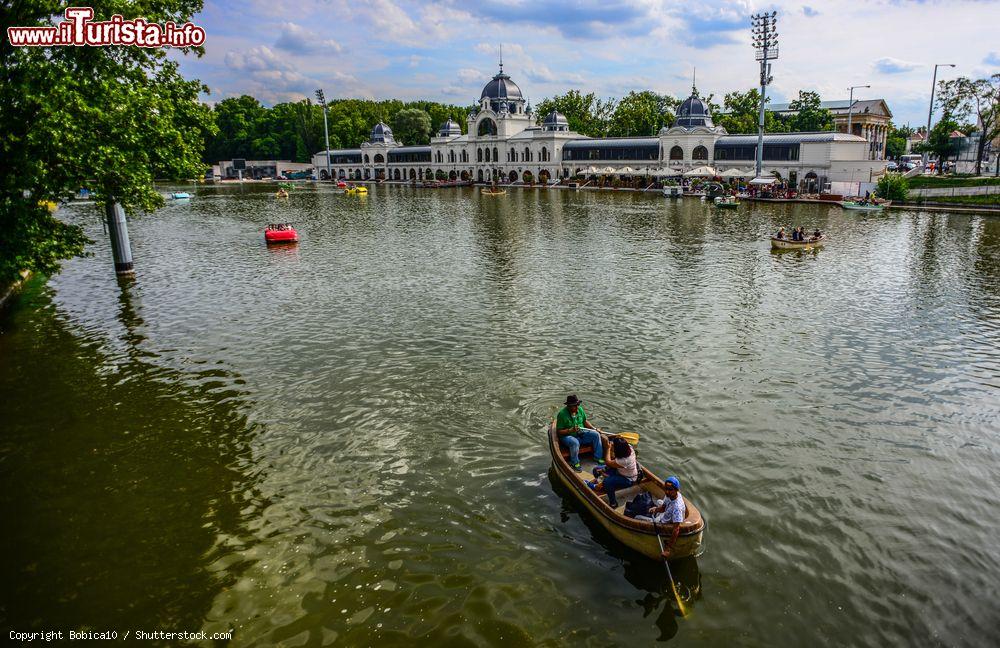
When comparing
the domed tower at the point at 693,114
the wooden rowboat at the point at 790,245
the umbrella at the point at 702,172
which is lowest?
the wooden rowboat at the point at 790,245

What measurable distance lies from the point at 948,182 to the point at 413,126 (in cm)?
12602

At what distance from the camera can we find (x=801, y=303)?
29.1 meters

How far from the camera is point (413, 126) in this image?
164m

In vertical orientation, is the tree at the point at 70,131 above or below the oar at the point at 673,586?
above

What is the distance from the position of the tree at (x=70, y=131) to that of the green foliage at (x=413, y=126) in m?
146

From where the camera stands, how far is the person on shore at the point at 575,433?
14055 millimetres

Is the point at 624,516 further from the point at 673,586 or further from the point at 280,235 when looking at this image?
the point at 280,235

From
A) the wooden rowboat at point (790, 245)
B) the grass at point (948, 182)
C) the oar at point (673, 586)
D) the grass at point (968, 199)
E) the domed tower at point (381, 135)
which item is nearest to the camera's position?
the oar at point (673, 586)

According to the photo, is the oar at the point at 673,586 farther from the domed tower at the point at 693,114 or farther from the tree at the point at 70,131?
the domed tower at the point at 693,114

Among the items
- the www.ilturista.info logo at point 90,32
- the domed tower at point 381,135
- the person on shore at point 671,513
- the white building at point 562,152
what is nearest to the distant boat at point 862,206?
the white building at point 562,152

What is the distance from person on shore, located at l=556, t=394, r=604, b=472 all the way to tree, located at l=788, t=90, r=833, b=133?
122 meters

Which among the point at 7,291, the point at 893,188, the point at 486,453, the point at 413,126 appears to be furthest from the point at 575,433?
the point at 413,126

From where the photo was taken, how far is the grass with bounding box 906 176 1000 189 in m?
66.9

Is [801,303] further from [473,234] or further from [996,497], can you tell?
[473,234]
